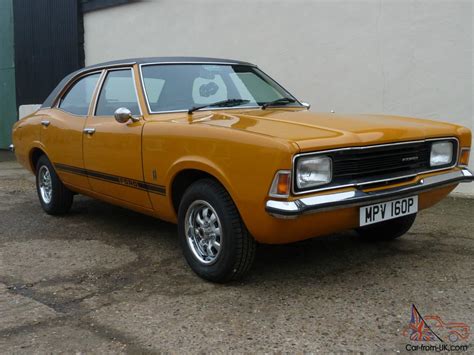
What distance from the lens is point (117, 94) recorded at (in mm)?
4578

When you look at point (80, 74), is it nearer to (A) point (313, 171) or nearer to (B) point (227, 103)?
(B) point (227, 103)

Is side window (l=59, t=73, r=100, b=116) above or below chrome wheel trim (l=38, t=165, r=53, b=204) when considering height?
above

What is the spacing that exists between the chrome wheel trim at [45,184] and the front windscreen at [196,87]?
205 centimetres

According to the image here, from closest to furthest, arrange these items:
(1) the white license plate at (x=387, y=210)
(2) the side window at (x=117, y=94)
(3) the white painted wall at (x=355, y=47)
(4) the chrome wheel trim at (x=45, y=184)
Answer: (1) the white license plate at (x=387, y=210) < (2) the side window at (x=117, y=94) < (4) the chrome wheel trim at (x=45, y=184) < (3) the white painted wall at (x=355, y=47)

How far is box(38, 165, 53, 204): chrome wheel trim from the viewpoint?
5.68 meters

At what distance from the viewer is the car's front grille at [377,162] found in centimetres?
316

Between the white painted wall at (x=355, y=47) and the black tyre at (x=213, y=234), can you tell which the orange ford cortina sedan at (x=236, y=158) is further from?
the white painted wall at (x=355, y=47)

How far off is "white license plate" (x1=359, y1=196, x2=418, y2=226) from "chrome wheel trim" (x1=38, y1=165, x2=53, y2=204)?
369 cm

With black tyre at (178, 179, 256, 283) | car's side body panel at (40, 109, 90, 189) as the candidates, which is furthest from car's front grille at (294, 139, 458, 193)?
car's side body panel at (40, 109, 90, 189)

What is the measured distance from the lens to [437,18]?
6.21m

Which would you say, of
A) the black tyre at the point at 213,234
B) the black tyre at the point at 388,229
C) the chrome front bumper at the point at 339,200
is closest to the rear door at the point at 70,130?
the black tyre at the point at 213,234

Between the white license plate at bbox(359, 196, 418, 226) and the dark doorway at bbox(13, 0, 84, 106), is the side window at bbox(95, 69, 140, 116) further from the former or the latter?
the dark doorway at bbox(13, 0, 84, 106)

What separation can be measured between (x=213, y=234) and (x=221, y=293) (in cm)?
41

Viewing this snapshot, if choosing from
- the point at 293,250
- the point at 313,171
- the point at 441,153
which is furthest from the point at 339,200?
the point at 293,250
